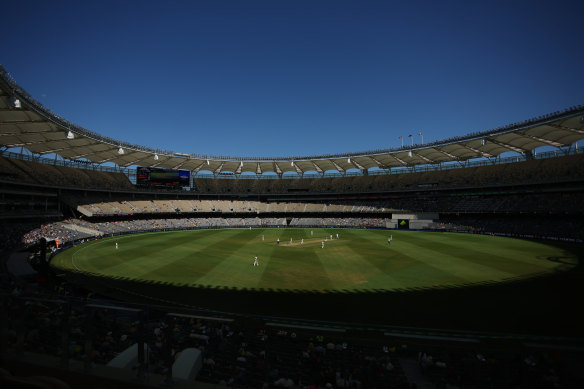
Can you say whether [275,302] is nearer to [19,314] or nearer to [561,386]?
[19,314]

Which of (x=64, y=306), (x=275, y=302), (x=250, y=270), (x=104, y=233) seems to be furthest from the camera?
(x=104, y=233)

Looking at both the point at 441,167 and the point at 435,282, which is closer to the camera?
the point at 435,282

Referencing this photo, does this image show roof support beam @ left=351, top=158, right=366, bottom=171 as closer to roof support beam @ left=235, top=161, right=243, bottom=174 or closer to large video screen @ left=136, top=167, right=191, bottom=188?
roof support beam @ left=235, top=161, right=243, bottom=174

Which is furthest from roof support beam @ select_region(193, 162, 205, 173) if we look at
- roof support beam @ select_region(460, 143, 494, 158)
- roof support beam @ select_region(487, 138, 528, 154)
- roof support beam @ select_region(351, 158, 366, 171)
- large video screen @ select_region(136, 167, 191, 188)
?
roof support beam @ select_region(487, 138, 528, 154)

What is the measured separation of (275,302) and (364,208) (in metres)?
56.0

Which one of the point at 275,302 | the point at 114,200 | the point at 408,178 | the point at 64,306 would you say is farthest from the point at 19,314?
the point at 408,178

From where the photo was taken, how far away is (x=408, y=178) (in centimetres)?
6919

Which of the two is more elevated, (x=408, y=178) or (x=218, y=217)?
(x=408, y=178)

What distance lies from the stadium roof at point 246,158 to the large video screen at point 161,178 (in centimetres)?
246

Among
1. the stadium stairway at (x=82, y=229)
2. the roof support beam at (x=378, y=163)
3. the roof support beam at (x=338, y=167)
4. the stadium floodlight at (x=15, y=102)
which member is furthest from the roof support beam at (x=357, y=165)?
the stadium floodlight at (x=15, y=102)

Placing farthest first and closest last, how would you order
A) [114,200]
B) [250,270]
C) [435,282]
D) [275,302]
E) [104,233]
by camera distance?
[114,200], [104,233], [250,270], [435,282], [275,302]

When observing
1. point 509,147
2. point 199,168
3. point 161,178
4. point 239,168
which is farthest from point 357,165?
point 161,178

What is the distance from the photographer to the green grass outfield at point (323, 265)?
60.8 feet

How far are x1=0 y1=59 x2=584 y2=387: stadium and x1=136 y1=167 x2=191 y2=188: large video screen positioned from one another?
248 mm
